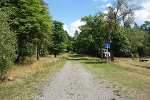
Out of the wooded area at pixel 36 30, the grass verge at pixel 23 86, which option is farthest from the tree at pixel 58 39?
the grass verge at pixel 23 86

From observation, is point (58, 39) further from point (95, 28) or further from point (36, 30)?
point (36, 30)

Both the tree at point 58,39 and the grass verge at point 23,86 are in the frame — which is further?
the tree at point 58,39

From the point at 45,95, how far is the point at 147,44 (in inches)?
2350

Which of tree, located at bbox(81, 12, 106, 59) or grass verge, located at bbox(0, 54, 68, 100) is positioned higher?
tree, located at bbox(81, 12, 106, 59)

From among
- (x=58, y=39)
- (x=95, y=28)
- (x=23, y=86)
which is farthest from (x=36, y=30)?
(x=58, y=39)

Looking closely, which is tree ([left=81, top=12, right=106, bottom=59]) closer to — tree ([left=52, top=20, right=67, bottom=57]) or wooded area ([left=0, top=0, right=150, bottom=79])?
wooded area ([left=0, top=0, right=150, bottom=79])

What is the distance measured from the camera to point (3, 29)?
7.90 m

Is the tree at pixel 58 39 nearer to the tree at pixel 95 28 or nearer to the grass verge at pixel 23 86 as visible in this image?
the tree at pixel 95 28

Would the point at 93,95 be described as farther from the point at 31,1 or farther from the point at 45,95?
the point at 31,1

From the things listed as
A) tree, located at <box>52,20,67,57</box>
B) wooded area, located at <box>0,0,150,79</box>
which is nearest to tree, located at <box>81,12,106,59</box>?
wooded area, located at <box>0,0,150,79</box>

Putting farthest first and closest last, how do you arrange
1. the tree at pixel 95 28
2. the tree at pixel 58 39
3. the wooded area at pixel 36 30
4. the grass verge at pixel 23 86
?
1. the tree at pixel 58 39
2. the tree at pixel 95 28
3. the wooded area at pixel 36 30
4. the grass verge at pixel 23 86

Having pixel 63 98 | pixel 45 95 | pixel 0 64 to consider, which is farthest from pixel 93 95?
pixel 0 64

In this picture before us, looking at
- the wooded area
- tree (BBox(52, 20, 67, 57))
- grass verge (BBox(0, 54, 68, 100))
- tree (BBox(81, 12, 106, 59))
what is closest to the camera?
grass verge (BBox(0, 54, 68, 100))

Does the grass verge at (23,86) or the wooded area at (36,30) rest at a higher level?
the wooded area at (36,30)
